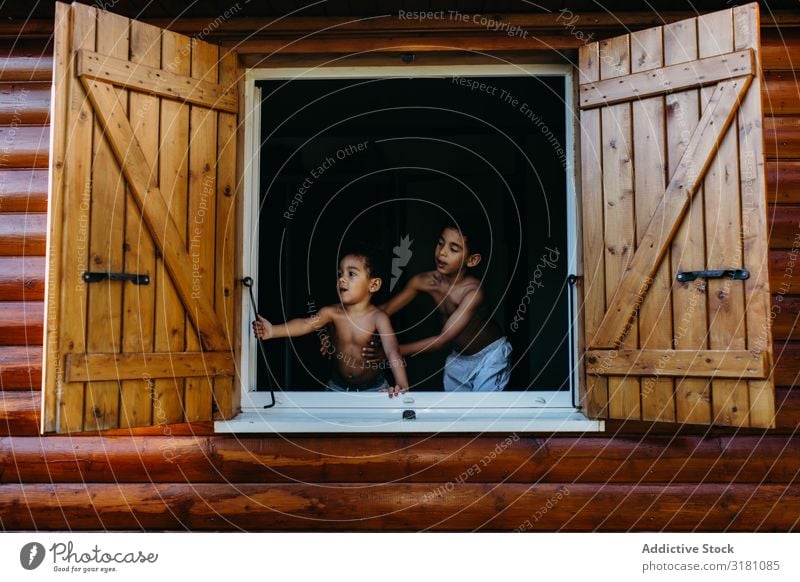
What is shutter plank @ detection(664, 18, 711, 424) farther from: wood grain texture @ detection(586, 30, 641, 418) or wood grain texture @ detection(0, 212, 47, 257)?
wood grain texture @ detection(0, 212, 47, 257)

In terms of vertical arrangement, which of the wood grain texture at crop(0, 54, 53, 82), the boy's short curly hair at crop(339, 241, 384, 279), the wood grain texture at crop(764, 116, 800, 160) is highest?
the wood grain texture at crop(0, 54, 53, 82)

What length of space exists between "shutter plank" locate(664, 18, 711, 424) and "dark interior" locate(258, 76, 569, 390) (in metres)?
2.65

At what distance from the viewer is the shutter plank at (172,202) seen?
127 inches

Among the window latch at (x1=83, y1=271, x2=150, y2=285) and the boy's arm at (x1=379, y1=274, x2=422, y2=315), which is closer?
the window latch at (x1=83, y1=271, x2=150, y2=285)

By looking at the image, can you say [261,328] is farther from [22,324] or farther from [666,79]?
[666,79]

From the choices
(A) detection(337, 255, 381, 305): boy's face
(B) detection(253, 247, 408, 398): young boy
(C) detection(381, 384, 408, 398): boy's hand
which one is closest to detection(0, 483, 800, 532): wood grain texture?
(C) detection(381, 384, 408, 398): boy's hand

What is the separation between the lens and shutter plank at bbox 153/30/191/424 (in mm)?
3236

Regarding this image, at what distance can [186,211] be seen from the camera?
3377 millimetres

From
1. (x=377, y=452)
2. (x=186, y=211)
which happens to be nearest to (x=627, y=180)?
(x=377, y=452)

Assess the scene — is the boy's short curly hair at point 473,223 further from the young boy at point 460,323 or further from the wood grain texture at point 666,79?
the wood grain texture at point 666,79

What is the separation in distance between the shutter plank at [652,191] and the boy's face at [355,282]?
1.81m

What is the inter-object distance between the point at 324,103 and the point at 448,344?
92.2 inches

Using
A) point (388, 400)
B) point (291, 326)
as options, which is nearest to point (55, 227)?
point (291, 326)
